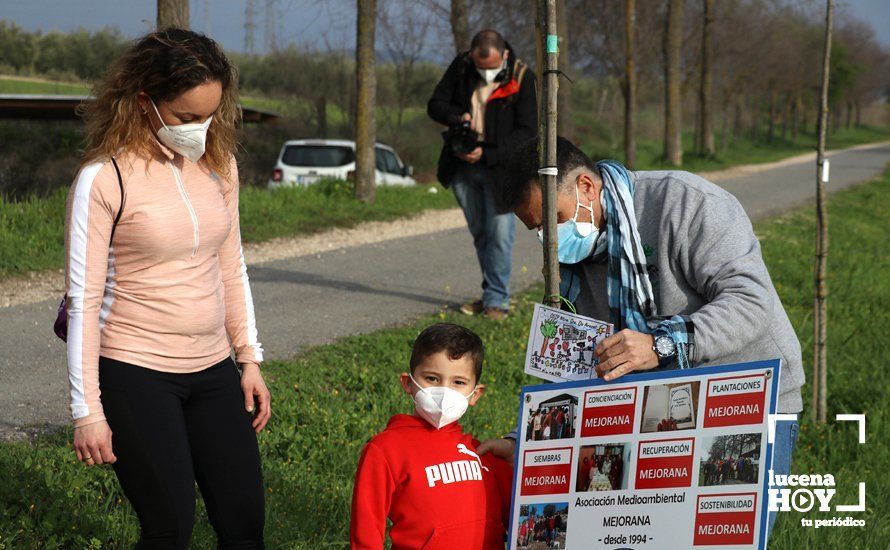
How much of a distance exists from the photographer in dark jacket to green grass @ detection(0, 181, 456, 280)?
13.1 feet

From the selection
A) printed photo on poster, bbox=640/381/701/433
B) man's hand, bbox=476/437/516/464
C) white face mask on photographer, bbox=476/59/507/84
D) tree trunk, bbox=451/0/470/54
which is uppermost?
tree trunk, bbox=451/0/470/54

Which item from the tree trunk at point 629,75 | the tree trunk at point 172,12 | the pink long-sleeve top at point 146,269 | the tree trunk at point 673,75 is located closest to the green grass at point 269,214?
the tree trunk at point 172,12

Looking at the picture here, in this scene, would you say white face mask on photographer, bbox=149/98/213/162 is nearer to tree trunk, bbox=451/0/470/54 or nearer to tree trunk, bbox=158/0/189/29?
tree trunk, bbox=158/0/189/29

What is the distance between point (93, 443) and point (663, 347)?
157 centimetres

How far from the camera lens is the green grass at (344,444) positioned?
162 inches

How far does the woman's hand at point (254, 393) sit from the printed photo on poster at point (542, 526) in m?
1.03

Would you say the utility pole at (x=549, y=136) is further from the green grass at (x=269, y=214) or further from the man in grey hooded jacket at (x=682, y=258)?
the green grass at (x=269, y=214)

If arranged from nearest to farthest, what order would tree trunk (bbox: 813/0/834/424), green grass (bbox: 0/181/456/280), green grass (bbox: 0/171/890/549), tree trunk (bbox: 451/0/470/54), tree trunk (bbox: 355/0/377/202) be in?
green grass (bbox: 0/171/890/549) → tree trunk (bbox: 813/0/834/424) → green grass (bbox: 0/181/456/280) → tree trunk (bbox: 355/0/377/202) → tree trunk (bbox: 451/0/470/54)

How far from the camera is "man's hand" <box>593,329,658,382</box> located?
8.66ft

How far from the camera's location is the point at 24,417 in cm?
558

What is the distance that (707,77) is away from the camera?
37.1 m

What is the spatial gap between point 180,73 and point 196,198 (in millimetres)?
392

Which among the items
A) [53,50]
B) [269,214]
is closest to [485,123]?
[269,214]

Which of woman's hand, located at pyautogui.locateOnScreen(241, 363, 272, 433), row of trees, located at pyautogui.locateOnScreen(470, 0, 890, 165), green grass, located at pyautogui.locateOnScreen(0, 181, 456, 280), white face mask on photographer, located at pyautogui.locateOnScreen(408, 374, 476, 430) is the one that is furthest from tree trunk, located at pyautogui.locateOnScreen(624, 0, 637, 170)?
white face mask on photographer, located at pyautogui.locateOnScreen(408, 374, 476, 430)
